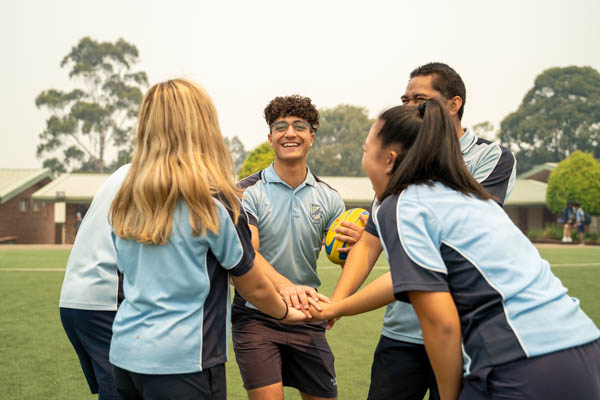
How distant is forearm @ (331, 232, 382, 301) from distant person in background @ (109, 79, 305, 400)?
3.59ft

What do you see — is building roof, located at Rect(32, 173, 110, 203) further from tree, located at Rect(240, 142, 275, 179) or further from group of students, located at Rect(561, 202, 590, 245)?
group of students, located at Rect(561, 202, 590, 245)

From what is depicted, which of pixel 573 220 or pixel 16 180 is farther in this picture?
pixel 16 180

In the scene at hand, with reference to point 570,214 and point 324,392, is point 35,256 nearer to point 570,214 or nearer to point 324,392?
point 324,392

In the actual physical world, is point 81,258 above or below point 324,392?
above

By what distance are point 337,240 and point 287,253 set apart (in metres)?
0.45

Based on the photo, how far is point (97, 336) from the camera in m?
3.86

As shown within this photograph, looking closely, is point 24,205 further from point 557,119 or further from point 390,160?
point 557,119

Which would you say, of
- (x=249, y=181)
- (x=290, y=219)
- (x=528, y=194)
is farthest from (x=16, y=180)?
(x=290, y=219)

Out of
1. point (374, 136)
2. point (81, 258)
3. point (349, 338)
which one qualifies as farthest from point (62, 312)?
point (349, 338)

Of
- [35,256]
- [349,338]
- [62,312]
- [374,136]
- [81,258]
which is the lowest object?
[35,256]

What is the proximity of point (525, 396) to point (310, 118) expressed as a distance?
3.30 metres

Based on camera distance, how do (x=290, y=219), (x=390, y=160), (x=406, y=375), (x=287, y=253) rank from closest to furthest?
(x=390, y=160)
(x=406, y=375)
(x=287, y=253)
(x=290, y=219)

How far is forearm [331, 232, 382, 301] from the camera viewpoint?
12.4 feet

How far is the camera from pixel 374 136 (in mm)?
2896
